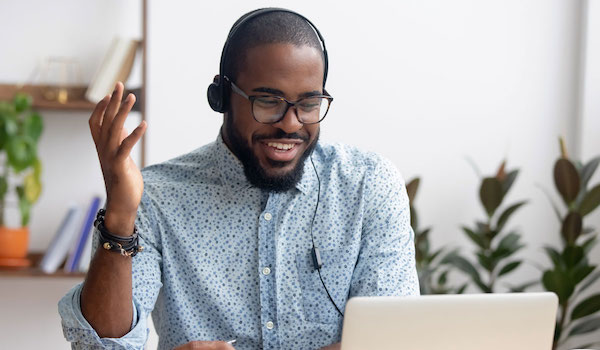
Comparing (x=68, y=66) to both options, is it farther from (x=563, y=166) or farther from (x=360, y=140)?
(x=563, y=166)

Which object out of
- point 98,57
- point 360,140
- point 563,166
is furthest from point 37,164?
point 563,166

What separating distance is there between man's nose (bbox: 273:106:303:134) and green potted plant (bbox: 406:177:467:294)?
1.23 m

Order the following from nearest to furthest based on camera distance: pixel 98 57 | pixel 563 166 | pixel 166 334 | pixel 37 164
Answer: pixel 166 334 → pixel 563 166 → pixel 37 164 → pixel 98 57

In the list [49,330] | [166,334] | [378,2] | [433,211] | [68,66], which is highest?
[378,2]

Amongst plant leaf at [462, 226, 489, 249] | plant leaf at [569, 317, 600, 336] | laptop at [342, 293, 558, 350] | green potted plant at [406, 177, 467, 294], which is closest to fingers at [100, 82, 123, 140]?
laptop at [342, 293, 558, 350]

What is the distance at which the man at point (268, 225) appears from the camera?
1.59 meters

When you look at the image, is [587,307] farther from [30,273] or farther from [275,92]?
[30,273]

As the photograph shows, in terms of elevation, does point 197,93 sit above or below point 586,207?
above

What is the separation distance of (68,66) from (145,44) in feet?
1.46

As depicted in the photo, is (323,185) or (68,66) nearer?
(323,185)

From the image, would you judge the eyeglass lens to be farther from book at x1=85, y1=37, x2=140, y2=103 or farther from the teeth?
book at x1=85, y1=37, x2=140, y2=103

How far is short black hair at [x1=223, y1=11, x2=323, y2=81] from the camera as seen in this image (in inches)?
63.3

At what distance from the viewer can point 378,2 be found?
3.07m

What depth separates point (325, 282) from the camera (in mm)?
1641
